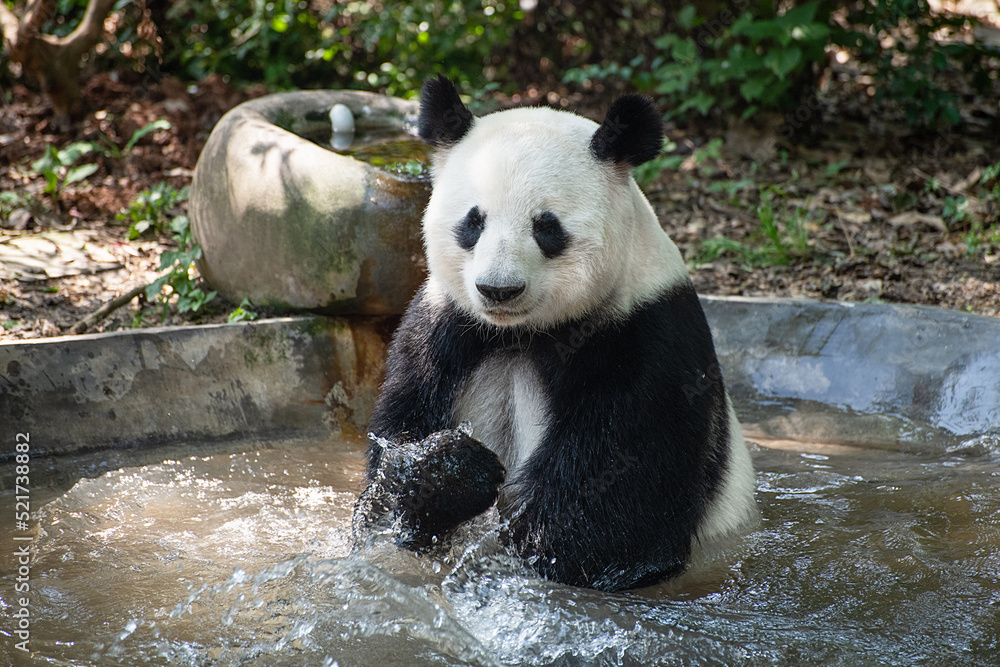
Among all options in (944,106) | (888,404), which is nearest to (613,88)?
(944,106)

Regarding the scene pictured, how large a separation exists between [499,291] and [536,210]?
0.98 ft

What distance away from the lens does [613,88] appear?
362 inches

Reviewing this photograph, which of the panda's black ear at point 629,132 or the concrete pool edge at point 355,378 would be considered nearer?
the panda's black ear at point 629,132

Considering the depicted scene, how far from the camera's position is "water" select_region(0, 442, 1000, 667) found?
2.54 metres

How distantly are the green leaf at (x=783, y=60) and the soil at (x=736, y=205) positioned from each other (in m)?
0.74

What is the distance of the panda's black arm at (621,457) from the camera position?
9.28 feet

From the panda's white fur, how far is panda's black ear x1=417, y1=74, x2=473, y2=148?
0.14 ft

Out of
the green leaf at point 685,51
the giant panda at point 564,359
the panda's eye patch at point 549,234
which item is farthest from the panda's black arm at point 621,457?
the green leaf at point 685,51

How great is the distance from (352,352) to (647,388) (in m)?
1.92

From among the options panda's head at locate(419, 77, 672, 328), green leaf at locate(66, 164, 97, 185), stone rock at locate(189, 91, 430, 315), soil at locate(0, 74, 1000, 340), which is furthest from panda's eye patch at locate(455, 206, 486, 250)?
green leaf at locate(66, 164, 97, 185)

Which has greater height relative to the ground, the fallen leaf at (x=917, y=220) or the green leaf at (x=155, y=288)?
the green leaf at (x=155, y=288)

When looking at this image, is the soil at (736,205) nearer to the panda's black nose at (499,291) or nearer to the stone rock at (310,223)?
the stone rock at (310,223)

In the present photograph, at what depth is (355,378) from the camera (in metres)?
4.33

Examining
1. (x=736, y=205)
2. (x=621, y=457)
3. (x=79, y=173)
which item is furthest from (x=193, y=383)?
(x=736, y=205)
